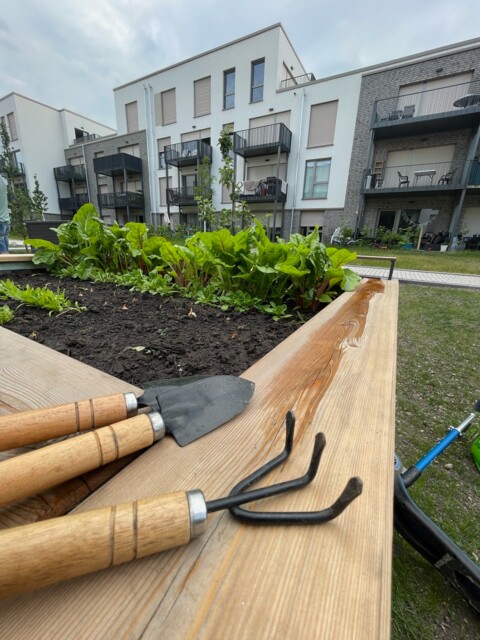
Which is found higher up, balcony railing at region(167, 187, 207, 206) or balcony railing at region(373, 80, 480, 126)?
balcony railing at region(373, 80, 480, 126)

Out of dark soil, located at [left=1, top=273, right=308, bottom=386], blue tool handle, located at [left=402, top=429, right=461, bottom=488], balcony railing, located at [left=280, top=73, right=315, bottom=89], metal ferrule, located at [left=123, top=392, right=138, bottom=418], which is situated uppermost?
balcony railing, located at [left=280, top=73, right=315, bottom=89]

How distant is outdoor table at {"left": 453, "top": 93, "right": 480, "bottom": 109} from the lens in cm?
977

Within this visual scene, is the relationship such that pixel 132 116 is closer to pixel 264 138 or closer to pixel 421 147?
pixel 264 138

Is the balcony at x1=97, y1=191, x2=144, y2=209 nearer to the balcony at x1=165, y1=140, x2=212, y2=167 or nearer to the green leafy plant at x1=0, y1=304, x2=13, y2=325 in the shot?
the balcony at x1=165, y1=140, x2=212, y2=167

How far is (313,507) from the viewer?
0.39 meters

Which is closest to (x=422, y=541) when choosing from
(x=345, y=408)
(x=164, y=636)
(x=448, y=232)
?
(x=345, y=408)

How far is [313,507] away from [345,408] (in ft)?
0.84

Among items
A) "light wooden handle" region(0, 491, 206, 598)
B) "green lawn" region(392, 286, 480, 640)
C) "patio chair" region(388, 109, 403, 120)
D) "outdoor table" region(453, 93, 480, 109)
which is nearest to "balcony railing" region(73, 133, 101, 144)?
"patio chair" region(388, 109, 403, 120)

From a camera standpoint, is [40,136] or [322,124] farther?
[40,136]

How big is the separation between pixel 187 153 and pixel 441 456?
1791 centimetres

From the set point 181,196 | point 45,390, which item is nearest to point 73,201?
point 181,196

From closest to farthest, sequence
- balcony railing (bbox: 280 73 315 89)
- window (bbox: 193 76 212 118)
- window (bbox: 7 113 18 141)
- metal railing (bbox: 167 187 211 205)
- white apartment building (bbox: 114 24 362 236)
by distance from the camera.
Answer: white apartment building (bbox: 114 24 362 236)
balcony railing (bbox: 280 73 315 89)
window (bbox: 193 76 212 118)
metal railing (bbox: 167 187 211 205)
window (bbox: 7 113 18 141)

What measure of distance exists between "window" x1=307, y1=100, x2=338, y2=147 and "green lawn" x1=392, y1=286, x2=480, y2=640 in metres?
12.3

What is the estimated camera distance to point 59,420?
0.46 metres
